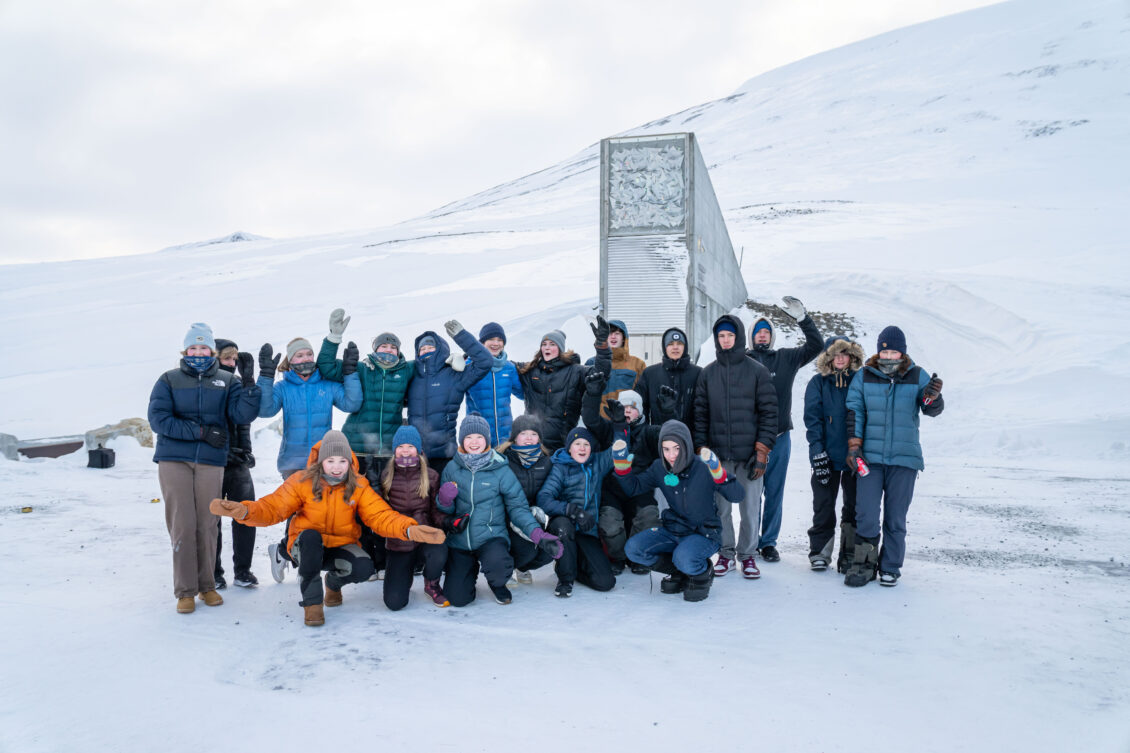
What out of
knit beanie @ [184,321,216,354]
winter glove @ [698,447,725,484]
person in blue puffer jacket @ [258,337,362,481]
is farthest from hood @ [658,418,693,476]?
knit beanie @ [184,321,216,354]

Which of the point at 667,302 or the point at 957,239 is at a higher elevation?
the point at 957,239

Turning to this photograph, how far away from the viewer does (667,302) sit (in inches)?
303

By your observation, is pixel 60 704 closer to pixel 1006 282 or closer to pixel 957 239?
pixel 1006 282

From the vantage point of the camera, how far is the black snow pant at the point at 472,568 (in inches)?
152

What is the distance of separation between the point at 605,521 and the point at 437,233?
3139 cm

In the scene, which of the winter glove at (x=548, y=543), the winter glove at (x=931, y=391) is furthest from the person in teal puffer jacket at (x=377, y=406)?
the winter glove at (x=931, y=391)

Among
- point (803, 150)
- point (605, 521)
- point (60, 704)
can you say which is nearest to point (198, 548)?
point (60, 704)

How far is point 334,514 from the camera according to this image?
12.4 ft

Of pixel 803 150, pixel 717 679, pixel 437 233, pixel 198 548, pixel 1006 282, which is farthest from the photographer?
pixel 803 150

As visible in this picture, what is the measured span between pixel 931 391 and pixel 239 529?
13.7 feet

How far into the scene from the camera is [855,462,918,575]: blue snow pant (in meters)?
4.14

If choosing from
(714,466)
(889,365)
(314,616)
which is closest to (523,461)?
(714,466)

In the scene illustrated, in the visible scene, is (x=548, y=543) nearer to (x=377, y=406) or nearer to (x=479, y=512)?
(x=479, y=512)

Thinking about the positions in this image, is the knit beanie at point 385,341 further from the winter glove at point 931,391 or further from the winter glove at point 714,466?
the winter glove at point 931,391
